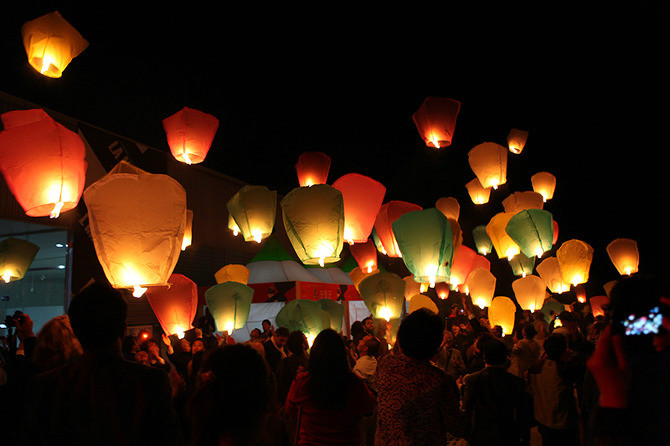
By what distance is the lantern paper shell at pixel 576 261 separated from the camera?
854 centimetres

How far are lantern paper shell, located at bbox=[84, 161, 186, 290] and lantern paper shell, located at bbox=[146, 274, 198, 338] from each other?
8.17ft

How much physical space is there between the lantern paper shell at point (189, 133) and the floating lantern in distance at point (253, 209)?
0.85 meters

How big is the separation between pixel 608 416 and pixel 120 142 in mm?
10740

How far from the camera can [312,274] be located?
1245 centimetres

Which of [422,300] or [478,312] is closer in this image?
[422,300]

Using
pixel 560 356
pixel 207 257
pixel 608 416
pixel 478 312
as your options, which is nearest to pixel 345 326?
pixel 478 312

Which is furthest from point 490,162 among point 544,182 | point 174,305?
point 174,305

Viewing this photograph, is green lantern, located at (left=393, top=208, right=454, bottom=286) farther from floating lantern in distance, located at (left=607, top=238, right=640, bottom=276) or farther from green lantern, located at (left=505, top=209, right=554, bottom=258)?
floating lantern in distance, located at (left=607, top=238, right=640, bottom=276)

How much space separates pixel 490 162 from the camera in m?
7.56

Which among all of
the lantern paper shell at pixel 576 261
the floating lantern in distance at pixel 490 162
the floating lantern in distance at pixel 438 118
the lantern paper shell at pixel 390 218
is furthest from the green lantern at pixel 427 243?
the lantern paper shell at pixel 576 261

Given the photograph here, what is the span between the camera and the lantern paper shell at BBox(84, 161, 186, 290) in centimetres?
323

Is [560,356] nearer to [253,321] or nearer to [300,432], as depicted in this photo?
[300,432]

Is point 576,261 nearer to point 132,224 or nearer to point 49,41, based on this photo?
point 132,224

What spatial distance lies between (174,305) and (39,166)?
2.46 metres
